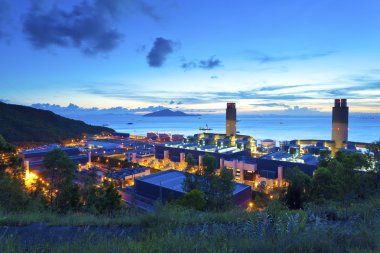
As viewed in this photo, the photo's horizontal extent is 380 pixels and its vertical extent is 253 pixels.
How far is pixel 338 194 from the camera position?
339 inches

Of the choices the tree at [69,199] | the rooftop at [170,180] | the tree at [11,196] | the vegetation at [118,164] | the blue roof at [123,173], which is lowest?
the vegetation at [118,164]

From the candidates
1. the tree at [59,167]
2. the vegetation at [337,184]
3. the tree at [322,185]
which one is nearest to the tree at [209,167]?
the vegetation at [337,184]

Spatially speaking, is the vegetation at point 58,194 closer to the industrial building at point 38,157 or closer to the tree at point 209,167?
the tree at point 209,167

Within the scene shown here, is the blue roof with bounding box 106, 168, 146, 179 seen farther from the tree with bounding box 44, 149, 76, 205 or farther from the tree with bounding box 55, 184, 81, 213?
the tree with bounding box 55, 184, 81, 213

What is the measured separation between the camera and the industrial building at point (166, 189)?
1199 centimetres

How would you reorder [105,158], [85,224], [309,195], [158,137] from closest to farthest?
[85,224]
[309,195]
[105,158]
[158,137]

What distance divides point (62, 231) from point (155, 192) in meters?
10.2

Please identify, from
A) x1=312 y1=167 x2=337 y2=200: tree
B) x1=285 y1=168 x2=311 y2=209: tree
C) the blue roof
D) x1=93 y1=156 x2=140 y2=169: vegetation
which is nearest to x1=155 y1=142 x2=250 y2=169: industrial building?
x1=93 y1=156 x2=140 y2=169: vegetation

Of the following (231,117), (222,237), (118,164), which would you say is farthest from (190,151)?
(222,237)

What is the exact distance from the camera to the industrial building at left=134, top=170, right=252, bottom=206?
1199 centimetres

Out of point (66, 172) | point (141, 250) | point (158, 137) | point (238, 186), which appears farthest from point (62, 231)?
point (158, 137)

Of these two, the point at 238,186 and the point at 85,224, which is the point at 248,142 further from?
the point at 85,224

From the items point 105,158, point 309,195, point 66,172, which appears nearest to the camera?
point 309,195

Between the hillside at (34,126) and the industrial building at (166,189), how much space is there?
33.1 meters
